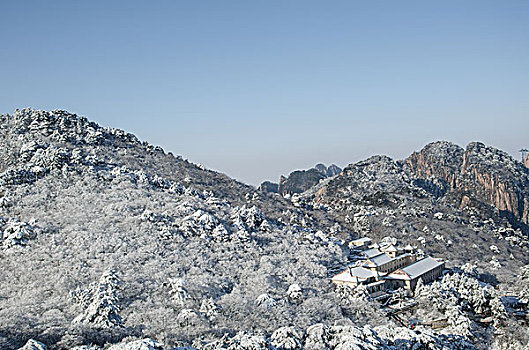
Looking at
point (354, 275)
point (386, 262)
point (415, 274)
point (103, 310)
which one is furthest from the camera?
point (386, 262)

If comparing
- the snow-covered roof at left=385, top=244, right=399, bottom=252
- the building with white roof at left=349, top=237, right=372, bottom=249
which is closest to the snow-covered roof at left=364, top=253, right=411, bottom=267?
the snow-covered roof at left=385, top=244, right=399, bottom=252

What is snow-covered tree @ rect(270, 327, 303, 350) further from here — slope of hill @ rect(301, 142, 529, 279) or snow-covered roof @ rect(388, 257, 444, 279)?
slope of hill @ rect(301, 142, 529, 279)

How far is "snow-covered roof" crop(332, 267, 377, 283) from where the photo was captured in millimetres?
47188

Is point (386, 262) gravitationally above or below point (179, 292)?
below

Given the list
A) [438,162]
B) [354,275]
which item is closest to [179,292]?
[354,275]

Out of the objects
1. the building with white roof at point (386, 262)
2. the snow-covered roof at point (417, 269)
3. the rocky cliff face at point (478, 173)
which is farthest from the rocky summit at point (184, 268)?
the rocky cliff face at point (478, 173)

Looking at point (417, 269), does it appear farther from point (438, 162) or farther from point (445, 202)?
point (438, 162)

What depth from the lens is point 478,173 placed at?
149000 millimetres

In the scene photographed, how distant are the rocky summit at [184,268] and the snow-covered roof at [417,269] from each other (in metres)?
0.82

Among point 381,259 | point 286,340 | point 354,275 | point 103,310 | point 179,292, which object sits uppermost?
point 103,310

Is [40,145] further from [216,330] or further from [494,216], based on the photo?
[494,216]

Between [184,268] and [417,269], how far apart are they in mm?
30036

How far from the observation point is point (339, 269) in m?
51.9

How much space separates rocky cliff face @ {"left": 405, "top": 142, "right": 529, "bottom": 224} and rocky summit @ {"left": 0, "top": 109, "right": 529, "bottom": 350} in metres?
59.4
